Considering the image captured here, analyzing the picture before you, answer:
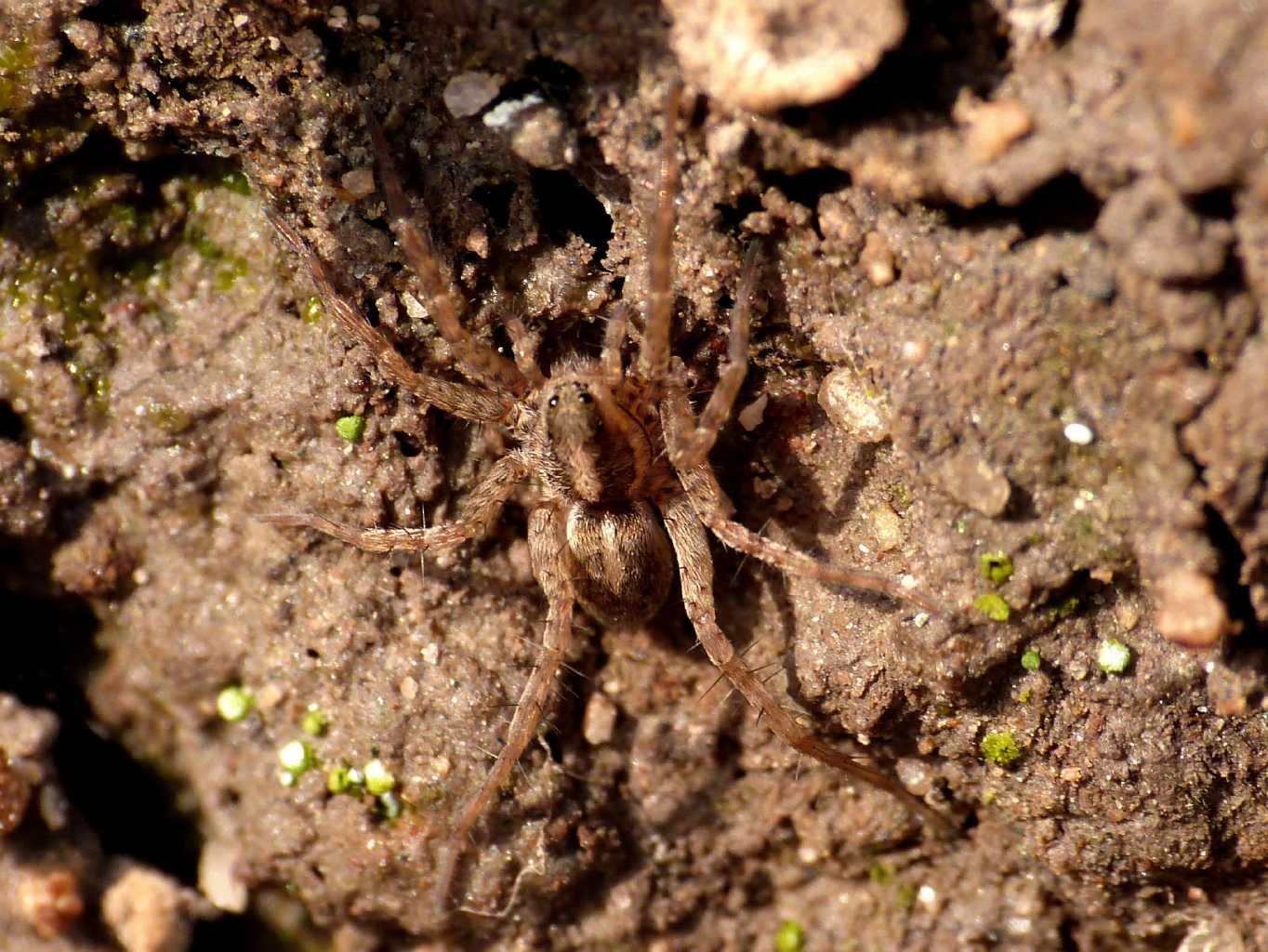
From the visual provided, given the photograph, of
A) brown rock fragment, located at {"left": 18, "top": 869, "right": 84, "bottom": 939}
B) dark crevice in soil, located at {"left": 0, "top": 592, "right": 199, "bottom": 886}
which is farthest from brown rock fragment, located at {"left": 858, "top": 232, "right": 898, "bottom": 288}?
brown rock fragment, located at {"left": 18, "top": 869, "right": 84, "bottom": 939}

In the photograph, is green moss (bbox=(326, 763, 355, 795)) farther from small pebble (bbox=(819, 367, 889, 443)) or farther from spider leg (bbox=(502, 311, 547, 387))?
small pebble (bbox=(819, 367, 889, 443))

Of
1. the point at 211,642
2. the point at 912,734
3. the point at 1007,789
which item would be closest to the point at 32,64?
the point at 211,642

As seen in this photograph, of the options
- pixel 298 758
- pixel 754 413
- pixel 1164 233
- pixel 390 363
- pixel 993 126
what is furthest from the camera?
pixel 298 758

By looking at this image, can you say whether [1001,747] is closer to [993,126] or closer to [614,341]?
[614,341]

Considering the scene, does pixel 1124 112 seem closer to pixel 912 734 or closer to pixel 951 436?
pixel 951 436

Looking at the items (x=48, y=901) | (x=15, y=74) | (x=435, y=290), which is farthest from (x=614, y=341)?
(x=48, y=901)

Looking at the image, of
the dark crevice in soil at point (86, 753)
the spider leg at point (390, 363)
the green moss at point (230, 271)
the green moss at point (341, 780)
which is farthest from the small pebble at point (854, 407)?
the dark crevice in soil at point (86, 753)
